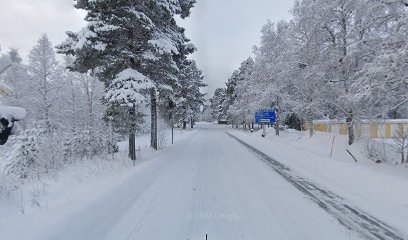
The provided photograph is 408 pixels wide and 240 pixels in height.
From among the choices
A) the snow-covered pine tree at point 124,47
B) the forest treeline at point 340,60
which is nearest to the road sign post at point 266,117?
the forest treeline at point 340,60

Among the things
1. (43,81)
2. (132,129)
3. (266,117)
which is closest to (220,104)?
(266,117)

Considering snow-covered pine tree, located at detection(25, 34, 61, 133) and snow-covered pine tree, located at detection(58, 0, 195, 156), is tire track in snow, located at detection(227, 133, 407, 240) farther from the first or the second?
snow-covered pine tree, located at detection(25, 34, 61, 133)

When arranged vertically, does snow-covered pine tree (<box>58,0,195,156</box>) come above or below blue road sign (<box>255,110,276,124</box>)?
above

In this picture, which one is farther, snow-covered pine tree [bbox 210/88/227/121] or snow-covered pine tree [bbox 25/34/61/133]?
snow-covered pine tree [bbox 210/88/227/121]

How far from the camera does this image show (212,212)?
6.42 metres

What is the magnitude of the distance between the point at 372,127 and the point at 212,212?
1969 cm

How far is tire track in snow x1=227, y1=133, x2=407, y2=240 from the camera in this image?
17.6 feet

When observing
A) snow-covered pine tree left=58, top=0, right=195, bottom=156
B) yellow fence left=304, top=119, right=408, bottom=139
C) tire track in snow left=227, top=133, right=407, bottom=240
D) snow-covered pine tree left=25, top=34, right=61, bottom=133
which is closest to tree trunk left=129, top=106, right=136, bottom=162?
snow-covered pine tree left=58, top=0, right=195, bottom=156

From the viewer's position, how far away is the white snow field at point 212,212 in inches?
205

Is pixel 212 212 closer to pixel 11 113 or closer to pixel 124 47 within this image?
pixel 11 113

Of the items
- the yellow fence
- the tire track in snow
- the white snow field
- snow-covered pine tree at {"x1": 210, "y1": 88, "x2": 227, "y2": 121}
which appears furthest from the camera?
snow-covered pine tree at {"x1": 210, "y1": 88, "x2": 227, "y2": 121}

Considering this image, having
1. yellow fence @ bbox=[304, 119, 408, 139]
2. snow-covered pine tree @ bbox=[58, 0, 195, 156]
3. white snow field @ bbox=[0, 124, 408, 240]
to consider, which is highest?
snow-covered pine tree @ bbox=[58, 0, 195, 156]

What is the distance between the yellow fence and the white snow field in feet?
16.0

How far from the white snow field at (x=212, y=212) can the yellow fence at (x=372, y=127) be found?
486 cm
